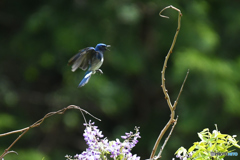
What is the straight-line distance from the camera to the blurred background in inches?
169

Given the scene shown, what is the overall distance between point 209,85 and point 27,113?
5.94 feet

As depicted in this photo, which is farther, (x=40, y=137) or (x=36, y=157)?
(x=40, y=137)

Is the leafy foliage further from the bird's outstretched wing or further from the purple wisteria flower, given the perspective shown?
the bird's outstretched wing

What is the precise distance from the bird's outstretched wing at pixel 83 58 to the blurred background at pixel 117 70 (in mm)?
3095

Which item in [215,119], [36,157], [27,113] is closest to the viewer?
[36,157]

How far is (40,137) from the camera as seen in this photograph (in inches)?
195

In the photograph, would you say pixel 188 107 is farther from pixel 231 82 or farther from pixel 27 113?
pixel 27 113

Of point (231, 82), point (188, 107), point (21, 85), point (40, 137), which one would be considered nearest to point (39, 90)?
point (21, 85)

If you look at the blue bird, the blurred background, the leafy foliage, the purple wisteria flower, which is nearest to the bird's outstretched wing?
the blue bird

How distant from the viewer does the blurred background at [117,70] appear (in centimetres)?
429

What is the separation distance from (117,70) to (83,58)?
364 centimetres

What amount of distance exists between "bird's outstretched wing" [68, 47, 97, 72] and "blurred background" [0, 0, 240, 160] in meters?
3.09

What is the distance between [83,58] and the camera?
997 millimetres

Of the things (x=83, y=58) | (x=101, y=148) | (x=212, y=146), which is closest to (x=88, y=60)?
(x=83, y=58)
